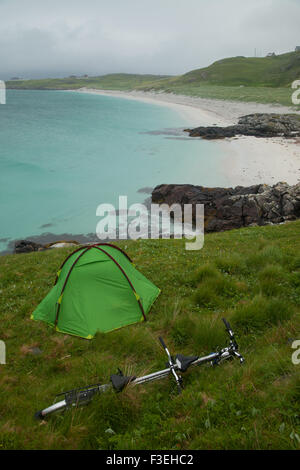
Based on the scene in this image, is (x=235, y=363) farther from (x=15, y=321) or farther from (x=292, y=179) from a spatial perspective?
A: (x=292, y=179)

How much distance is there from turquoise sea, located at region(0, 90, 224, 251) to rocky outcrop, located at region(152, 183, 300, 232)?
6024mm

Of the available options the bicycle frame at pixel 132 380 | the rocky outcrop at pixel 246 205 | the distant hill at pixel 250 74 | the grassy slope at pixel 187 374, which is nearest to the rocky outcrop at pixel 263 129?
the rocky outcrop at pixel 246 205

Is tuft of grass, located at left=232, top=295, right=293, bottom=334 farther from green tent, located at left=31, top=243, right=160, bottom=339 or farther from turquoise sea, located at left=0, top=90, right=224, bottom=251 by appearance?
turquoise sea, located at left=0, top=90, right=224, bottom=251

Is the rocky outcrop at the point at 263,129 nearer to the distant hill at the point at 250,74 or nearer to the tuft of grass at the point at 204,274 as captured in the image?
the tuft of grass at the point at 204,274

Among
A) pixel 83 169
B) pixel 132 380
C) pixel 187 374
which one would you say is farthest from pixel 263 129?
pixel 132 380

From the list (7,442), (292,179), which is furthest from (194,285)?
(292,179)

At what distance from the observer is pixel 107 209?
29.8 m

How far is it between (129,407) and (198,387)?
3.72 feet

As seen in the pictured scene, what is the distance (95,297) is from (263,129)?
56497 millimetres

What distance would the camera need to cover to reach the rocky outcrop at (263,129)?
178 ft

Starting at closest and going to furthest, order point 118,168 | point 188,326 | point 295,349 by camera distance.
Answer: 1. point 295,349
2. point 188,326
3. point 118,168

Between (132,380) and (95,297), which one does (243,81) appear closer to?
(95,297)

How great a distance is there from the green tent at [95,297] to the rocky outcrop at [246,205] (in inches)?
561

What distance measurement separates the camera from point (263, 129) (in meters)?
56.2
